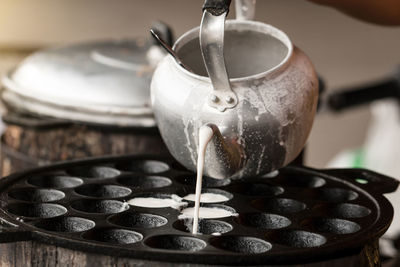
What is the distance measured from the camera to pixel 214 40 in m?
1.63

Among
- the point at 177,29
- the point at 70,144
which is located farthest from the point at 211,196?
the point at 177,29

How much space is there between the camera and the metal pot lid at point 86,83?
2561 millimetres

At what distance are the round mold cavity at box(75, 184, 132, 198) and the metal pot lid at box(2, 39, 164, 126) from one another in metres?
0.62

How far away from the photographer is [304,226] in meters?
1.73

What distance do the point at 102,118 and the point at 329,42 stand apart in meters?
3.58

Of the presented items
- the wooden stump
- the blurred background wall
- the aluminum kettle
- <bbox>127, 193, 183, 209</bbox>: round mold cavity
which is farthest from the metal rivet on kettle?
the blurred background wall

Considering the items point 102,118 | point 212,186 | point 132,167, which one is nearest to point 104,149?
point 102,118

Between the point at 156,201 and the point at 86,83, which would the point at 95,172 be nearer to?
the point at 156,201

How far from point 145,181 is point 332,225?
0.53 m

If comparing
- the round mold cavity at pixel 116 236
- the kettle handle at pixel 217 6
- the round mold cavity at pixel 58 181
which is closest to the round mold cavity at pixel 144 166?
the round mold cavity at pixel 58 181

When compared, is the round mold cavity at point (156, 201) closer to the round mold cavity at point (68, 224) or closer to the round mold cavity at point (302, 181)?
the round mold cavity at point (68, 224)

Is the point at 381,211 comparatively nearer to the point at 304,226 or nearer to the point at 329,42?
the point at 304,226

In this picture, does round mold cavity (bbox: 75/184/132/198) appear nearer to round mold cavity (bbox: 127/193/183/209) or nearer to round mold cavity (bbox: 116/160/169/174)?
round mold cavity (bbox: 127/193/183/209)

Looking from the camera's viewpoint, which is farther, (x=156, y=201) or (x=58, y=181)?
(x=58, y=181)
